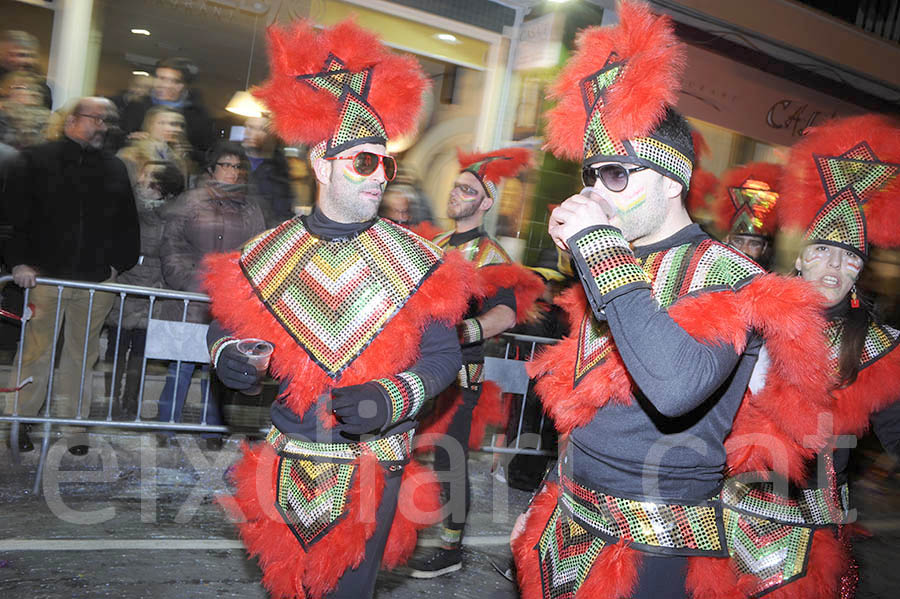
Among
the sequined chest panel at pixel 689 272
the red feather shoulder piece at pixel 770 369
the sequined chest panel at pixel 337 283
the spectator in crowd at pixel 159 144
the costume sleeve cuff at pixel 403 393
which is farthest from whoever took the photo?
the spectator in crowd at pixel 159 144

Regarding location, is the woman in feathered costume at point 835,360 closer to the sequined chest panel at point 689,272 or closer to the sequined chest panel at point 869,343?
the sequined chest panel at point 869,343

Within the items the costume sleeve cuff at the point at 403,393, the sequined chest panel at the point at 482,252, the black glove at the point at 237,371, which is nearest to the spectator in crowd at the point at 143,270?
the sequined chest panel at the point at 482,252

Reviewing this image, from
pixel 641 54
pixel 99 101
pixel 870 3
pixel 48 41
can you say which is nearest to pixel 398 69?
pixel 641 54

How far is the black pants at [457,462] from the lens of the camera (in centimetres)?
488

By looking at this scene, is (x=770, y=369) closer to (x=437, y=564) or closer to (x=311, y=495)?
(x=311, y=495)

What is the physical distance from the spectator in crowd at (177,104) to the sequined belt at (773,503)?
17.8ft

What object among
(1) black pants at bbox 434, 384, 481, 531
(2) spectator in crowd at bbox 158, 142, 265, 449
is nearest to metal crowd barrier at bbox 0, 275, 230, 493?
(2) spectator in crowd at bbox 158, 142, 265, 449

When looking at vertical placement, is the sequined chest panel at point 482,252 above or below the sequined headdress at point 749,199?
below

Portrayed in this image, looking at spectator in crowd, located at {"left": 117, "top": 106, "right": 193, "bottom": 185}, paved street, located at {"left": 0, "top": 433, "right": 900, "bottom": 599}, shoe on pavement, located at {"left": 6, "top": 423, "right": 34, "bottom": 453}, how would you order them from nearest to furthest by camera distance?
paved street, located at {"left": 0, "top": 433, "right": 900, "bottom": 599}, shoe on pavement, located at {"left": 6, "top": 423, "right": 34, "bottom": 453}, spectator in crowd, located at {"left": 117, "top": 106, "right": 193, "bottom": 185}

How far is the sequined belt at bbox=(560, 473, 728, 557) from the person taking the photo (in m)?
2.25

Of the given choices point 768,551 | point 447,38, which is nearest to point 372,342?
point 768,551

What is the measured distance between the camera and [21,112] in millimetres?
6066

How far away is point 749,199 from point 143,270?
4808 millimetres

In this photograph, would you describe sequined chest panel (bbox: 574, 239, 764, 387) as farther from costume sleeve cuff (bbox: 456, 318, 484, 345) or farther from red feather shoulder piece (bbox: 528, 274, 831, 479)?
costume sleeve cuff (bbox: 456, 318, 484, 345)
